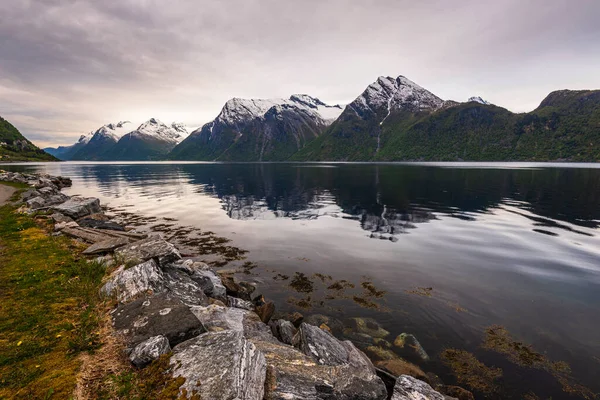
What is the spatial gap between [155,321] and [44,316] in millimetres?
4181

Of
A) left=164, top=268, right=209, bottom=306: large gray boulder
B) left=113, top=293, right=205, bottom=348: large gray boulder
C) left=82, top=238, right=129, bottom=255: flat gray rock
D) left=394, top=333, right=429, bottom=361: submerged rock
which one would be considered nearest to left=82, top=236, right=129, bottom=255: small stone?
left=82, top=238, right=129, bottom=255: flat gray rock

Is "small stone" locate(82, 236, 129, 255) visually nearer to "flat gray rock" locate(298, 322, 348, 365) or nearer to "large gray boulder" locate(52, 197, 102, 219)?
"flat gray rock" locate(298, 322, 348, 365)

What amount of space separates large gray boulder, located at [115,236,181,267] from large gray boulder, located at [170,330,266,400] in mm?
7282

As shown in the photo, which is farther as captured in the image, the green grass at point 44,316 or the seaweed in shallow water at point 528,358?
the seaweed in shallow water at point 528,358

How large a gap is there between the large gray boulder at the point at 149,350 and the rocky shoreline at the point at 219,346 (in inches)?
0.9

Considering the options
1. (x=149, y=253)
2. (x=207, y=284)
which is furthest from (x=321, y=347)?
(x=149, y=253)

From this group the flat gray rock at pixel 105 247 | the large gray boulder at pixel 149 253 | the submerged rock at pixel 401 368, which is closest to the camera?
the submerged rock at pixel 401 368

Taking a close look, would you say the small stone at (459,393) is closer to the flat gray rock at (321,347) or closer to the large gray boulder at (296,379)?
the flat gray rock at (321,347)

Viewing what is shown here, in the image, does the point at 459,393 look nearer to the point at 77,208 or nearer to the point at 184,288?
the point at 184,288

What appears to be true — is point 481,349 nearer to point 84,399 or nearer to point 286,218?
point 84,399

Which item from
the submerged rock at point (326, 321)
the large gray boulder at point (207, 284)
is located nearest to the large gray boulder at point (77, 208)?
the large gray boulder at point (207, 284)

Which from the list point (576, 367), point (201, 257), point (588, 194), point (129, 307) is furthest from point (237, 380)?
point (588, 194)

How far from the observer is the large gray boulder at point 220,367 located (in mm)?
6113

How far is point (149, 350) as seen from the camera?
733 centimetres
